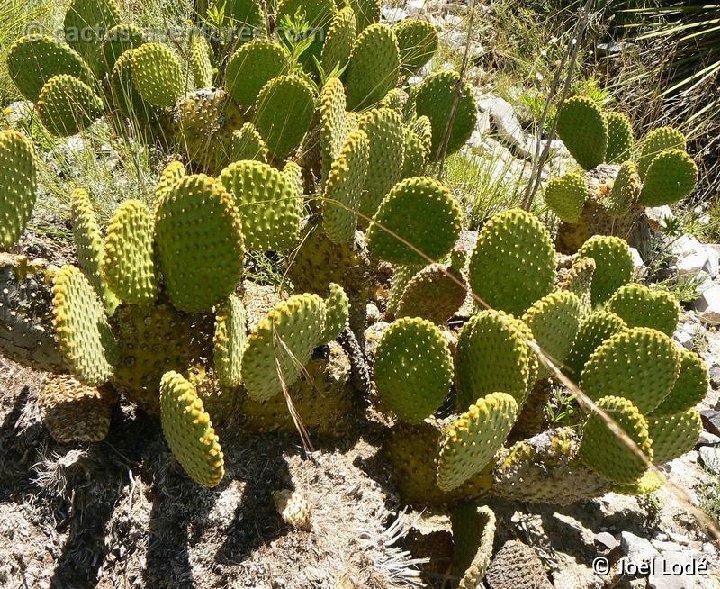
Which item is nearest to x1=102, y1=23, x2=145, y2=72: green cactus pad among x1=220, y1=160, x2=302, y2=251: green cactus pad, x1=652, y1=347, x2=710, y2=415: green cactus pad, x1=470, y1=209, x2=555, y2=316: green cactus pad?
x1=220, y1=160, x2=302, y2=251: green cactus pad

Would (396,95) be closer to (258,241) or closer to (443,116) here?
(443,116)

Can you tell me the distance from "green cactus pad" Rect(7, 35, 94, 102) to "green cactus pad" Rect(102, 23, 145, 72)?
0.49ft

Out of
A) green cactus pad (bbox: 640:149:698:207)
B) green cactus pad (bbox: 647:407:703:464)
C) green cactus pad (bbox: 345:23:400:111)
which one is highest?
green cactus pad (bbox: 345:23:400:111)

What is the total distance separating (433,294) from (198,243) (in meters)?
0.77

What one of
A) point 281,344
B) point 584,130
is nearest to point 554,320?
point 281,344

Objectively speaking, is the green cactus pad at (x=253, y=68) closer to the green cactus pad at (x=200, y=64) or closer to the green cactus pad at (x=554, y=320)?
the green cactus pad at (x=200, y=64)

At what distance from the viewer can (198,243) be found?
64.9 inches

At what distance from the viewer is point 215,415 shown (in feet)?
5.95

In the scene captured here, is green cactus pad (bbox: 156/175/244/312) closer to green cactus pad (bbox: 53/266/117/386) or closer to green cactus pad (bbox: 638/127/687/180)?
green cactus pad (bbox: 53/266/117/386)

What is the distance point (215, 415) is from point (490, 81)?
304 cm

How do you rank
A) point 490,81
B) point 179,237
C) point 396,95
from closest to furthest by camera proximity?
point 179,237
point 396,95
point 490,81

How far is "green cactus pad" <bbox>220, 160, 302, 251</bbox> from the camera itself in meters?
1.87

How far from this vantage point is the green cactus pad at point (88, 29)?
9.32ft

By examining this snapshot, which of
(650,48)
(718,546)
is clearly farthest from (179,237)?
(650,48)
